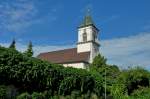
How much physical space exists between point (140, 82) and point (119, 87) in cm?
279

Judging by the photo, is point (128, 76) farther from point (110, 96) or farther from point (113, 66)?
point (113, 66)

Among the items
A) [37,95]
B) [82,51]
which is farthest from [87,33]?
[37,95]

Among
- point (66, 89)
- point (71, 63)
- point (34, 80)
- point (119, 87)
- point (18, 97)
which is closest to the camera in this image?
point (18, 97)

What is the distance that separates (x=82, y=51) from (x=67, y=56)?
3466mm

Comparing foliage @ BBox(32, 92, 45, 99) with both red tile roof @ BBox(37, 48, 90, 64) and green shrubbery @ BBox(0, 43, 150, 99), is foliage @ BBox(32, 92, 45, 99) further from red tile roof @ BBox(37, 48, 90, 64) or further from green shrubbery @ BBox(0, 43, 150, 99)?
red tile roof @ BBox(37, 48, 90, 64)

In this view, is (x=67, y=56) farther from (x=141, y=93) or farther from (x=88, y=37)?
(x=141, y=93)

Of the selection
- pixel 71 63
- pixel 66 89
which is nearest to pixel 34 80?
pixel 66 89

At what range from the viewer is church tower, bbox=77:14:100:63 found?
70688 millimetres

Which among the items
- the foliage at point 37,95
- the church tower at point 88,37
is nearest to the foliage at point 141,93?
the foliage at point 37,95

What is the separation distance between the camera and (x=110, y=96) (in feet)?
97.7

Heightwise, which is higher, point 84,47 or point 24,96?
point 84,47

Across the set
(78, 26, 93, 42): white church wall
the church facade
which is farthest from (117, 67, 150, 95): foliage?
(78, 26, 93, 42): white church wall

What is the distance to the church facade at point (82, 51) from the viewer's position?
67.3 m

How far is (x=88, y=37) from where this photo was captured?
72.1m
